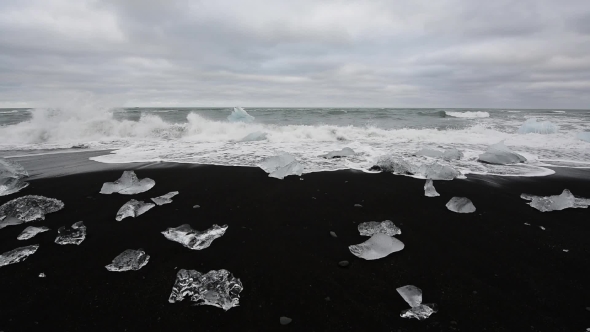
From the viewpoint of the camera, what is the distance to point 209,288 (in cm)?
227

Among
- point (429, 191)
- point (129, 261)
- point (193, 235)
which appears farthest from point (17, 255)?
point (429, 191)

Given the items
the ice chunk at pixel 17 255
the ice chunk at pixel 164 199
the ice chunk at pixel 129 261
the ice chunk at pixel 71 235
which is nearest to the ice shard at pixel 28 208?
the ice chunk at pixel 71 235

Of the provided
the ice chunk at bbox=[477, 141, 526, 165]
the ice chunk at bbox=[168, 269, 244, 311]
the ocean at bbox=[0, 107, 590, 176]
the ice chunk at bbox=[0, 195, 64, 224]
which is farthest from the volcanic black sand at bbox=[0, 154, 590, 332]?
the ice chunk at bbox=[477, 141, 526, 165]

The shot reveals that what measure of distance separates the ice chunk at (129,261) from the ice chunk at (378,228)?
2.30 m

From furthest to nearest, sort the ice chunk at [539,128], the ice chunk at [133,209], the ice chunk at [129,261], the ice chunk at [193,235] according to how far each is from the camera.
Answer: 1. the ice chunk at [539,128]
2. the ice chunk at [133,209]
3. the ice chunk at [193,235]
4. the ice chunk at [129,261]

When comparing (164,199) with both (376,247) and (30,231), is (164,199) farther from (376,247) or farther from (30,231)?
(376,247)

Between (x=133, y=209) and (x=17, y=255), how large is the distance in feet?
3.89

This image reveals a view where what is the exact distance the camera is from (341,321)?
78.4 inches

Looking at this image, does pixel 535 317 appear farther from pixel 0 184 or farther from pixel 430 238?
pixel 0 184

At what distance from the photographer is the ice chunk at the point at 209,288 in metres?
2.16

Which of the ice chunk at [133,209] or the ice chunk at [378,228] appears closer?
the ice chunk at [378,228]

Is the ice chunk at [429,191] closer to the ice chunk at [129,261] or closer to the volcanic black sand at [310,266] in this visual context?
the volcanic black sand at [310,266]

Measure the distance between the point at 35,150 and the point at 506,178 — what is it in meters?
13.9

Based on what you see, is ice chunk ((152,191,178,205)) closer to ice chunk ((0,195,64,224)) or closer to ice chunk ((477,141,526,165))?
→ ice chunk ((0,195,64,224))
